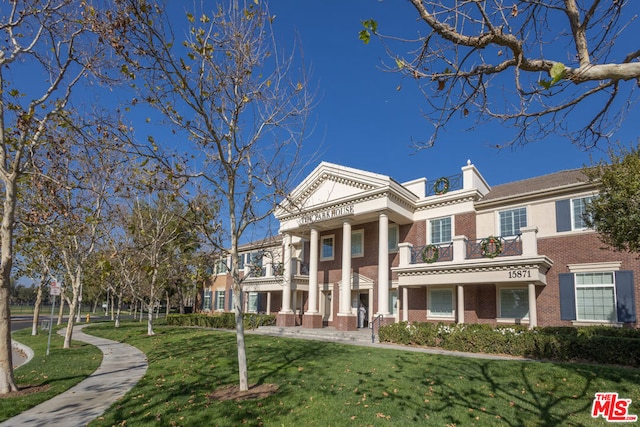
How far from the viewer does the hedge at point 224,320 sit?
23891 millimetres

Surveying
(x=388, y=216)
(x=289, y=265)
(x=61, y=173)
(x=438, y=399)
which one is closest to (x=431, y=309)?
(x=388, y=216)

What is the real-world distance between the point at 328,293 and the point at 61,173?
17578 millimetres

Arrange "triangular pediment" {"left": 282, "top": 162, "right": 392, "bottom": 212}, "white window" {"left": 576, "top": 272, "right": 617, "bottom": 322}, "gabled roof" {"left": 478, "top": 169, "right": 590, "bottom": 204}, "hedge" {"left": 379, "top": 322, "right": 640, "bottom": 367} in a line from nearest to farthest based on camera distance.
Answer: "hedge" {"left": 379, "top": 322, "right": 640, "bottom": 367} < "white window" {"left": 576, "top": 272, "right": 617, "bottom": 322} < "gabled roof" {"left": 478, "top": 169, "right": 590, "bottom": 204} < "triangular pediment" {"left": 282, "top": 162, "right": 392, "bottom": 212}

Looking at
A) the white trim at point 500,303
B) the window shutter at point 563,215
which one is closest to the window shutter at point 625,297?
the window shutter at point 563,215

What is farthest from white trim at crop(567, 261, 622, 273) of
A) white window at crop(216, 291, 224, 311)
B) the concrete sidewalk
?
white window at crop(216, 291, 224, 311)

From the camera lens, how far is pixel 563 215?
16.8 m

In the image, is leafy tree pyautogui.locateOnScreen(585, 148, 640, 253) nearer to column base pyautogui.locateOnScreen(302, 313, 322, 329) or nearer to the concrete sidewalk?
the concrete sidewalk

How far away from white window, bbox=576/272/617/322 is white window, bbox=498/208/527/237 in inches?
128

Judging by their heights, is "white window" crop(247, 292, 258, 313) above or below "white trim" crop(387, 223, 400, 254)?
below

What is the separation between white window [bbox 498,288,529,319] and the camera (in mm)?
17080

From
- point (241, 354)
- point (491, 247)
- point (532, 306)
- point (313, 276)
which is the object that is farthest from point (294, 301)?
point (241, 354)

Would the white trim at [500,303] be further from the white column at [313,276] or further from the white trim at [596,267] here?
the white column at [313,276]

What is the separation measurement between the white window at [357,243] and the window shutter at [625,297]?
41.6 feet

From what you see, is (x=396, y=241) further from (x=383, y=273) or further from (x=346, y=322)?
(x=346, y=322)
